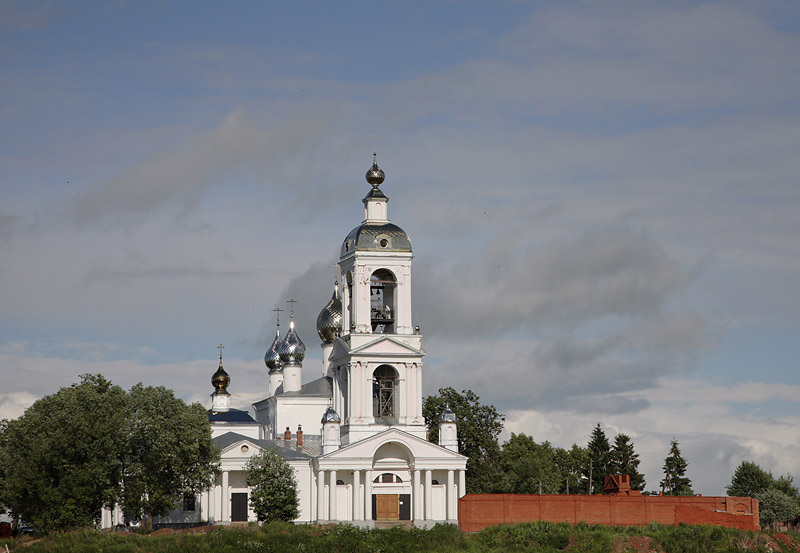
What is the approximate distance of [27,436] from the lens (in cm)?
5825

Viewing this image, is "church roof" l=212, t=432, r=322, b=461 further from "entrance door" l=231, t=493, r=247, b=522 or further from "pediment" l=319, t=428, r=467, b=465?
"entrance door" l=231, t=493, r=247, b=522

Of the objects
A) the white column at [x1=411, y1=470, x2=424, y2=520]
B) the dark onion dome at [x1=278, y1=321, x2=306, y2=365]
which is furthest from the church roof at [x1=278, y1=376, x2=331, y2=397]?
the white column at [x1=411, y1=470, x2=424, y2=520]

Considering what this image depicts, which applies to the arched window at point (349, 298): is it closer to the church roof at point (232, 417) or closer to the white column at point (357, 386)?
the white column at point (357, 386)

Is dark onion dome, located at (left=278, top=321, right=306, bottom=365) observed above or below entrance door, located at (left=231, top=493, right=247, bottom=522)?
above

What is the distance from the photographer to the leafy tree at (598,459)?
271 ft

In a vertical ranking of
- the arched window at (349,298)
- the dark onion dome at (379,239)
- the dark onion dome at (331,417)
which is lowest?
the dark onion dome at (331,417)

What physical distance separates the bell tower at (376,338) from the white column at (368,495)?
225 centimetres

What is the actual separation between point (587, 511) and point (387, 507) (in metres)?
10.2

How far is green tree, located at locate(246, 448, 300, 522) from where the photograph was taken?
61.0m

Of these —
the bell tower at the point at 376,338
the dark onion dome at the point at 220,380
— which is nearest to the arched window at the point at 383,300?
the bell tower at the point at 376,338

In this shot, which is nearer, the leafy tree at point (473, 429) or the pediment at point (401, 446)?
the pediment at point (401, 446)

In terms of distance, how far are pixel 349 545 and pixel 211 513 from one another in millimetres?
13115

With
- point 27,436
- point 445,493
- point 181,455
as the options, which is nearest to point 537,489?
point 445,493

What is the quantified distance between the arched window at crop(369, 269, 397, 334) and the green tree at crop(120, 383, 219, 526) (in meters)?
12.6
